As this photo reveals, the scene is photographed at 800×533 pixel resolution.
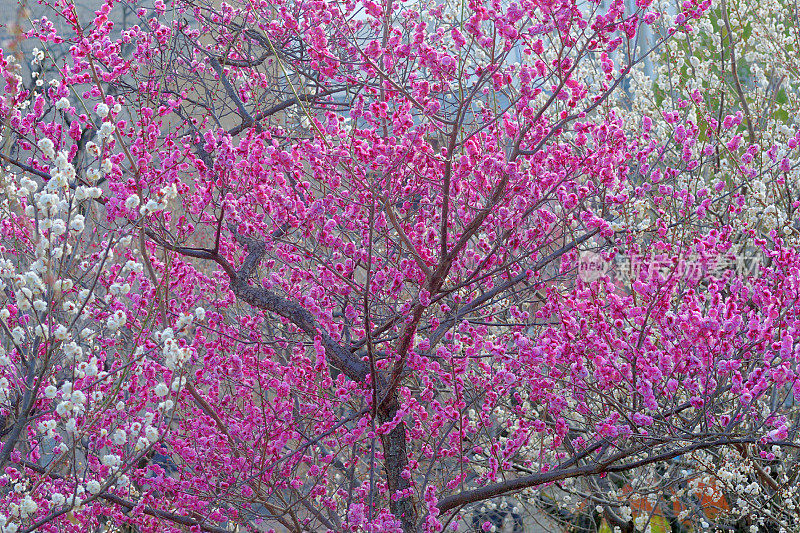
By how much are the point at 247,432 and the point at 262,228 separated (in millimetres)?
1186

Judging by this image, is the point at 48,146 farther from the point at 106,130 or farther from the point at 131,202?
the point at 131,202

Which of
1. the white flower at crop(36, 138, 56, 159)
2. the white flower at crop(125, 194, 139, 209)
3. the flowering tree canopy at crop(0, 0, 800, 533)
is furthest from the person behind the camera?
the flowering tree canopy at crop(0, 0, 800, 533)

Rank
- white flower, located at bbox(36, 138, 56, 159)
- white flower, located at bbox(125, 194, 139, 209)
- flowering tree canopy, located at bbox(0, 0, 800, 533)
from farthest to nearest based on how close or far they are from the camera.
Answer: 1. flowering tree canopy, located at bbox(0, 0, 800, 533)
2. white flower, located at bbox(125, 194, 139, 209)
3. white flower, located at bbox(36, 138, 56, 159)

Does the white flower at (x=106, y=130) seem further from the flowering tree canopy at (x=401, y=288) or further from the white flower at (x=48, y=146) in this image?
the white flower at (x=48, y=146)

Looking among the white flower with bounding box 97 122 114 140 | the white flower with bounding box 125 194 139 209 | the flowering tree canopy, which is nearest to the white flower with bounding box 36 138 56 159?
the flowering tree canopy

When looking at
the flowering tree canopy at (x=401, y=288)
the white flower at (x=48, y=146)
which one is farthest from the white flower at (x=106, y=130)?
the white flower at (x=48, y=146)

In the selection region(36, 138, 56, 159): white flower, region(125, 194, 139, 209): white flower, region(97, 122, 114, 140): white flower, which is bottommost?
region(125, 194, 139, 209): white flower

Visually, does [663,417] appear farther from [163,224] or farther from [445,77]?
[163,224]

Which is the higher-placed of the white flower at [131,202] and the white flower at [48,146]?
the white flower at [48,146]

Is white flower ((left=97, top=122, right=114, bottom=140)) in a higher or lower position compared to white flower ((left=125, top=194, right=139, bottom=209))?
higher

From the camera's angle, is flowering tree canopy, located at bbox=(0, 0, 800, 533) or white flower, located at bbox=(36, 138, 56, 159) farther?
flowering tree canopy, located at bbox=(0, 0, 800, 533)

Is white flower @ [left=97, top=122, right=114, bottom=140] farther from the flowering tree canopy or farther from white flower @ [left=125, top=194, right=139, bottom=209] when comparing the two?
white flower @ [left=125, top=194, right=139, bottom=209]

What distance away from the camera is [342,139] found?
4.07 metres

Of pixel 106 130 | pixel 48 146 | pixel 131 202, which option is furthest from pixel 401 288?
pixel 48 146
